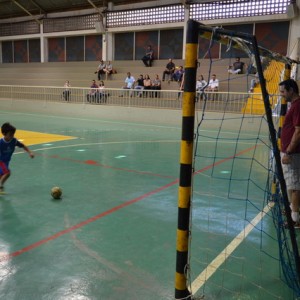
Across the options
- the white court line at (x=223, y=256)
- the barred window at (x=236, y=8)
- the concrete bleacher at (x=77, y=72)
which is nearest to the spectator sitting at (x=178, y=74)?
the concrete bleacher at (x=77, y=72)

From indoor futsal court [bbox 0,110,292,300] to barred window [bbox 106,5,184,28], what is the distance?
58.9ft

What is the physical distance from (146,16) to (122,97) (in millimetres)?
9320

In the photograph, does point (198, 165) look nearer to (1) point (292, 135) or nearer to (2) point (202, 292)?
(1) point (292, 135)

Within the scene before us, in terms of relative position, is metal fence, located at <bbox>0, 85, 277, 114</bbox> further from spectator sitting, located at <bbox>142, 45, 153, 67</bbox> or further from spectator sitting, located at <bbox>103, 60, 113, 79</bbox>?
spectator sitting, located at <bbox>142, 45, 153, 67</bbox>

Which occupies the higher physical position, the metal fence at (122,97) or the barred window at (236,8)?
the barred window at (236,8)

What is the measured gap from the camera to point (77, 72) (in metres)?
27.2

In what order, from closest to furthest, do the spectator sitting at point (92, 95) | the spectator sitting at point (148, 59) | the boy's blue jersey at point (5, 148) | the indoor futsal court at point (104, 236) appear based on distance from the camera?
the indoor futsal court at point (104, 236), the boy's blue jersey at point (5, 148), the spectator sitting at point (92, 95), the spectator sitting at point (148, 59)

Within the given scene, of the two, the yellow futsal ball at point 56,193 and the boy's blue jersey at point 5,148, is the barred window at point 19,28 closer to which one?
the boy's blue jersey at point 5,148

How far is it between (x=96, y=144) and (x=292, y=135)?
746cm

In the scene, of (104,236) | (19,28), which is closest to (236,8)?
(19,28)

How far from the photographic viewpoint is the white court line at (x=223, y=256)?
10.8ft

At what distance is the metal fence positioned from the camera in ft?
51.6

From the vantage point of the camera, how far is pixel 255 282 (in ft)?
11.0

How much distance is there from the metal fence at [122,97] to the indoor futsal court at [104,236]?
25.7 ft
